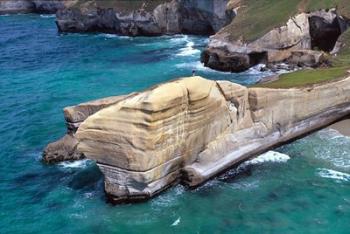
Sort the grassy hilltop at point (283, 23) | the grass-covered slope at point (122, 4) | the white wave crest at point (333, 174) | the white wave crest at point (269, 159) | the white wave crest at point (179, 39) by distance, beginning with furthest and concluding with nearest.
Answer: the grass-covered slope at point (122, 4), the white wave crest at point (179, 39), the grassy hilltop at point (283, 23), the white wave crest at point (269, 159), the white wave crest at point (333, 174)

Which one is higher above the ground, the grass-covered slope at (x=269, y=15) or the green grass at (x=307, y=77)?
the grass-covered slope at (x=269, y=15)

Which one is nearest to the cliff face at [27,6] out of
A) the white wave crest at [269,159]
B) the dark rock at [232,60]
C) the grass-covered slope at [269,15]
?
the grass-covered slope at [269,15]

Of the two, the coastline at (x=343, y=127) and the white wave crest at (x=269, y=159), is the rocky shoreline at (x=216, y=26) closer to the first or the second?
the coastline at (x=343, y=127)

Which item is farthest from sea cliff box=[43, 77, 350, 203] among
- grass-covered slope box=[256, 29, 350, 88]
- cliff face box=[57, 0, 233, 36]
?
cliff face box=[57, 0, 233, 36]

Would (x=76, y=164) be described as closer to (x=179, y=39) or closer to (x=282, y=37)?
(x=282, y=37)

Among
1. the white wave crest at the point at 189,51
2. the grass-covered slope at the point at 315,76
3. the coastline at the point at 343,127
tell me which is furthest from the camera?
the white wave crest at the point at 189,51

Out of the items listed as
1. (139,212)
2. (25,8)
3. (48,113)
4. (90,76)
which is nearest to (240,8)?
(90,76)
